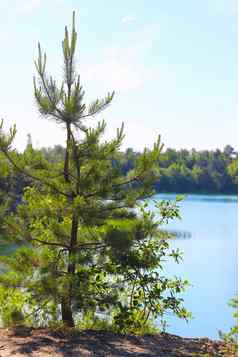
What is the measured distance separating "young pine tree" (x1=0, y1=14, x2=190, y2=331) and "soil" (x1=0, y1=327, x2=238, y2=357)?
0.26m

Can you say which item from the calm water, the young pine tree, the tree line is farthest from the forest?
the young pine tree

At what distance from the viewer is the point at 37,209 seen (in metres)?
4.75

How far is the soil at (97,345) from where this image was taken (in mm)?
3965

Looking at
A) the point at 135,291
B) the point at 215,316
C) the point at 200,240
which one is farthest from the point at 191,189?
the point at 135,291

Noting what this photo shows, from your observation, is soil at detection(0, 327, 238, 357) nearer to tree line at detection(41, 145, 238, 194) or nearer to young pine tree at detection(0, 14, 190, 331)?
young pine tree at detection(0, 14, 190, 331)

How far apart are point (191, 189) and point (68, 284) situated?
73.6 m

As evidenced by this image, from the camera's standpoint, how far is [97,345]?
417 centimetres

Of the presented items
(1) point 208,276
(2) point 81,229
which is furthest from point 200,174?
(2) point 81,229

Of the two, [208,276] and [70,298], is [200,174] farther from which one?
[70,298]

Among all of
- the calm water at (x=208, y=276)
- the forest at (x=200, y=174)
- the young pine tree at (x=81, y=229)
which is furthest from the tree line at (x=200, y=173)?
the young pine tree at (x=81, y=229)

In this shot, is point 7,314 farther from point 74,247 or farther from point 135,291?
point 135,291

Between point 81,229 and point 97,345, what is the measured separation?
1.17 meters

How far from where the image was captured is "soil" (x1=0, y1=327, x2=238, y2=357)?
3.96 metres

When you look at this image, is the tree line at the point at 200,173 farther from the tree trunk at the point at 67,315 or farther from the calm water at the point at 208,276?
the tree trunk at the point at 67,315
